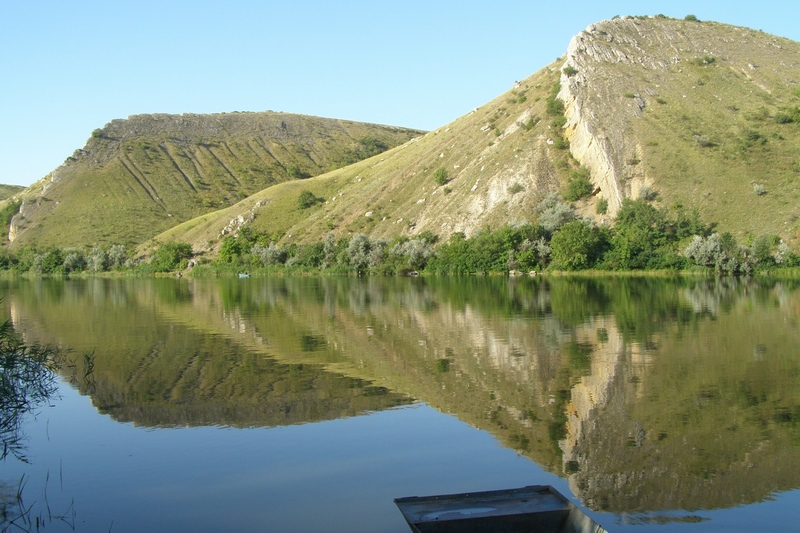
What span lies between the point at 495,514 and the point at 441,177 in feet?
284

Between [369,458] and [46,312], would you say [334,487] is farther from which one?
[46,312]

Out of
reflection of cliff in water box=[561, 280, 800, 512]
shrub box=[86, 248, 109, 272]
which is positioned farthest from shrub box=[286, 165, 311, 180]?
reflection of cliff in water box=[561, 280, 800, 512]

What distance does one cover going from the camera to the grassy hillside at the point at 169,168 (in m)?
132

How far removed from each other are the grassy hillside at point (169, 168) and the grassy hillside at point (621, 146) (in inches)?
1217

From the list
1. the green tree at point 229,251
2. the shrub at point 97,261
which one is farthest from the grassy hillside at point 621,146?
the shrub at point 97,261

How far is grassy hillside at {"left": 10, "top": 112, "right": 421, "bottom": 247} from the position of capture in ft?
432

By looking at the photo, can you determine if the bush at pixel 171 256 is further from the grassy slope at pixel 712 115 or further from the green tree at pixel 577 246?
the grassy slope at pixel 712 115

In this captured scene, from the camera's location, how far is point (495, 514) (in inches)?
324

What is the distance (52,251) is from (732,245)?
9562 cm

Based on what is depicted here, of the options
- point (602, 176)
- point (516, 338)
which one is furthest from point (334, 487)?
point (602, 176)

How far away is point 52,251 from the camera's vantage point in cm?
11375

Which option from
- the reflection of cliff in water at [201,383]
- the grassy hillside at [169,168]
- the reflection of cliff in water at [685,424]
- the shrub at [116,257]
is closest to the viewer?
the reflection of cliff in water at [685,424]

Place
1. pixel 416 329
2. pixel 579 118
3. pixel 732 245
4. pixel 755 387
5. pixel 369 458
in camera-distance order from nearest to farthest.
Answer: pixel 369 458
pixel 755 387
pixel 416 329
pixel 732 245
pixel 579 118

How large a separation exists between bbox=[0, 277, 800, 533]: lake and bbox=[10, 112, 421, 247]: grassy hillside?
109 m
